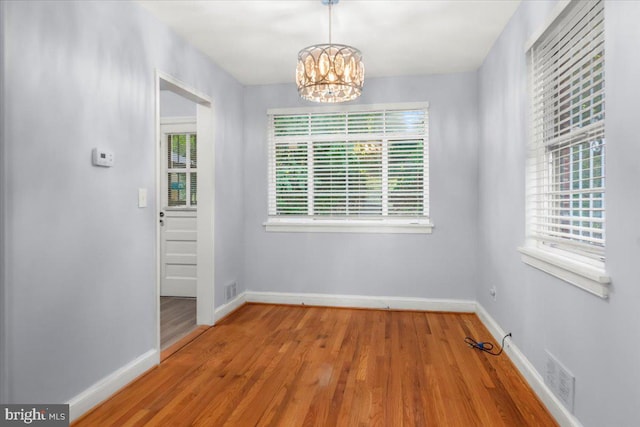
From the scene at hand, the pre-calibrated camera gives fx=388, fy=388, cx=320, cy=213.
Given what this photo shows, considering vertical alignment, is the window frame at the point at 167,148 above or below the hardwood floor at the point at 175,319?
above

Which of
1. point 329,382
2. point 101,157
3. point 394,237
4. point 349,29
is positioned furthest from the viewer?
point 394,237

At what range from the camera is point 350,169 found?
4.40 m

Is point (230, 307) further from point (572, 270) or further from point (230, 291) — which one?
point (572, 270)

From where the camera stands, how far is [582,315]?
1869mm

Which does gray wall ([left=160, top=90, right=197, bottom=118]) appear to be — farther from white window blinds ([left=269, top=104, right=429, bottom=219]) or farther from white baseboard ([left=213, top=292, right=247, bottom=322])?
white baseboard ([left=213, top=292, right=247, bottom=322])

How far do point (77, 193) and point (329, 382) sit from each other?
1.90 m

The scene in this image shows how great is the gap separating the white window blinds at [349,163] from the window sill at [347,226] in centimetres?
7

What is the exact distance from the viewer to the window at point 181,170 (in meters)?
4.86

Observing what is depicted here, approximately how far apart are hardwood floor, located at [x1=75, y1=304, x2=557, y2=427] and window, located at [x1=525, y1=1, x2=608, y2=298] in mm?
948

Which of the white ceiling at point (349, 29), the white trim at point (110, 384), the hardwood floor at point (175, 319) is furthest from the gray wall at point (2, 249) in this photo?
the hardwood floor at point (175, 319)

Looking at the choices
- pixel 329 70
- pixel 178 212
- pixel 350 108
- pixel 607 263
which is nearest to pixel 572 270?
pixel 607 263

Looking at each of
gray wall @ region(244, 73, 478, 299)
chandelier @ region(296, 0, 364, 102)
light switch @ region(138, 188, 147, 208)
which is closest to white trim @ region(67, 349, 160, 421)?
light switch @ region(138, 188, 147, 208)

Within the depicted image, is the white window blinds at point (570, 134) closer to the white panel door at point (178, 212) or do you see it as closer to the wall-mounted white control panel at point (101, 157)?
the wall-mounted white control panel at point (101, 157)

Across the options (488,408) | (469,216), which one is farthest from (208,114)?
(488,408)
